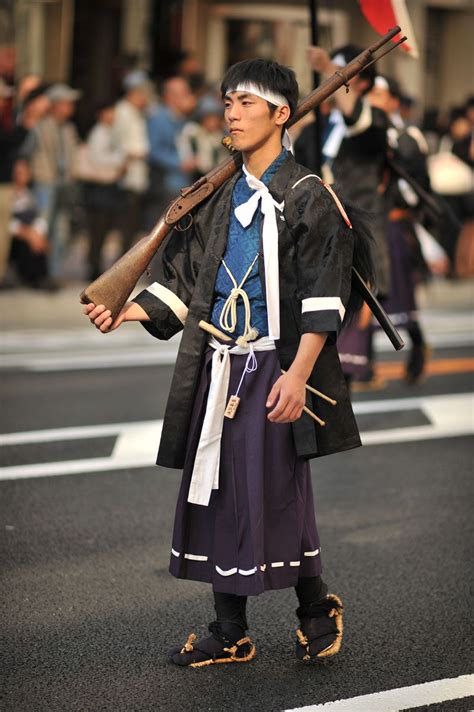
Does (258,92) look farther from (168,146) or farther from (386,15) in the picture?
(168,146)

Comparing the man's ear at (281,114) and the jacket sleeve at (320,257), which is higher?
the man's ear at (281,114)

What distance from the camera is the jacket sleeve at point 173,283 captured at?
14.4ft

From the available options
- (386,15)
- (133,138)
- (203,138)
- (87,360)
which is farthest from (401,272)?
(203,138)

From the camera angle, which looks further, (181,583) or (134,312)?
(181,583)

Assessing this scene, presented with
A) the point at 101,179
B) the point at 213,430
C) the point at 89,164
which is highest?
the point at 89,164

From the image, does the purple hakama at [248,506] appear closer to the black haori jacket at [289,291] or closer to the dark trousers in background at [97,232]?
the black haori jacket at [289,291]

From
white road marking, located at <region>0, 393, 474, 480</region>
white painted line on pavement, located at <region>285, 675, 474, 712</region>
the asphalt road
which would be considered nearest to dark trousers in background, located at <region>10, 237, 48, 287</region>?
the asphalt road

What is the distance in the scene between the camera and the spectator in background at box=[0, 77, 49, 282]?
1296 cm

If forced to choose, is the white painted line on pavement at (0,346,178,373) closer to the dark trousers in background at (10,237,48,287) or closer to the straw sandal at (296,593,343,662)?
the dark trousers in background at (10,237,48,287)

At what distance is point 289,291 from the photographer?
14.0ft

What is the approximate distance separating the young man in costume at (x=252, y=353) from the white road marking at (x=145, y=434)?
8.88 feet

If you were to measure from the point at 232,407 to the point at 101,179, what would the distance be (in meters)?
10.2

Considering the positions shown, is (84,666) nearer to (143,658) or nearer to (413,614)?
(143,658)

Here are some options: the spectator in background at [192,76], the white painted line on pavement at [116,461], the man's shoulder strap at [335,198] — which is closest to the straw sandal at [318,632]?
the man's shoulder strap at [335,198]
